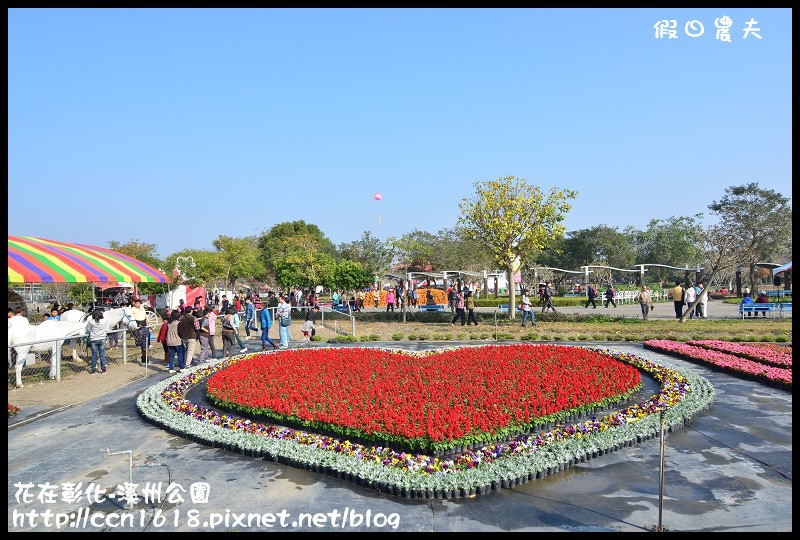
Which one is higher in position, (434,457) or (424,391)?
(424,391)

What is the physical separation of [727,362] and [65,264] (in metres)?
18.5

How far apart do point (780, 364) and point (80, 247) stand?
22272mm

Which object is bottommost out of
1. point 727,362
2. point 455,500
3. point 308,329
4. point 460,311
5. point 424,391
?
point 455,500

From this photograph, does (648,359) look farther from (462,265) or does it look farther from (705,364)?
(462,265)

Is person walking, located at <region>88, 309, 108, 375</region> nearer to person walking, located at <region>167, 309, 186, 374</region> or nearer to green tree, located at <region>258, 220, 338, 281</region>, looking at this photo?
person walking, located at <region>167, 309, 186, 374</region>

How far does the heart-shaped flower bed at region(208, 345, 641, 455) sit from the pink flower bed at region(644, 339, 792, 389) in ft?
8.40

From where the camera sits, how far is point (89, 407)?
998 cm

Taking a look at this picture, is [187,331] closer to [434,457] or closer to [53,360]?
[53,360]

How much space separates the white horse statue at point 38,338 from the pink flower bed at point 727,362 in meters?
14.2

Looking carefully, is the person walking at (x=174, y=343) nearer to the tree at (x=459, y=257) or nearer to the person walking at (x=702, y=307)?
the person walking at (x=702, y=307)

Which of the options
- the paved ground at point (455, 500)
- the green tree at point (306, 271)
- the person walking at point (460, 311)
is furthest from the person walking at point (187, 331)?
the green tree at point (306, 271)

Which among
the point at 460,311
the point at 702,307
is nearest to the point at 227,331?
the point at 460,311

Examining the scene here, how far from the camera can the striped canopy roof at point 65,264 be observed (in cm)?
1552

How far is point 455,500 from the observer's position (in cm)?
582
